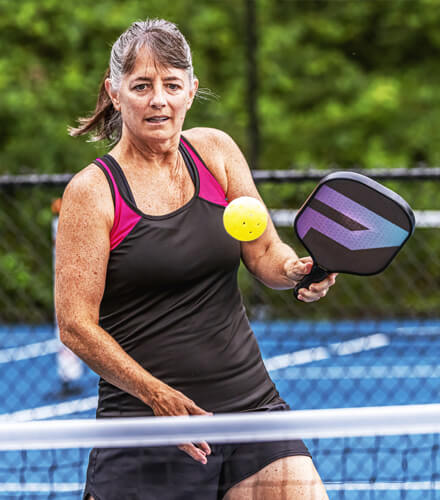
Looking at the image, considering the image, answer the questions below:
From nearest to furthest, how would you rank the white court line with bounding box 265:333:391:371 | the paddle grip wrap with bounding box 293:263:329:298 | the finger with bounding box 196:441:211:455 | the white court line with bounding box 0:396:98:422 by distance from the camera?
1. the finger with bounding box 196:441:211:455
2. the paddle grip wrap with bounding box 293:263:329:298
3. the white court line with bounding box 0:396:98:422
4. the white court line with bounding box 265:333:391:371

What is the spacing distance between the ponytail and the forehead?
245mm

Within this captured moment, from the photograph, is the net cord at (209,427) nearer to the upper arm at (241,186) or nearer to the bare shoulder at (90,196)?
the bare shoulder at (90,196)

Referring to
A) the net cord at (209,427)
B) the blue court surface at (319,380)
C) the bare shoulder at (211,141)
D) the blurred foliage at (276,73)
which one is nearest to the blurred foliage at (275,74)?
the blurred foliage at (276,73)

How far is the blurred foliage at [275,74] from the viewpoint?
11.5 metres

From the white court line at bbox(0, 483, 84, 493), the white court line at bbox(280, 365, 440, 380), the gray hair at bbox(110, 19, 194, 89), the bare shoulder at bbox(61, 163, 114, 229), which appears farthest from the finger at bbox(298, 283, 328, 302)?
the white court line at bbox(280, 365, 440, 380)

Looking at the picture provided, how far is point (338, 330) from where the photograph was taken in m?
7.82

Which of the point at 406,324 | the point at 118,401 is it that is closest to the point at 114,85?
the point at 118,401

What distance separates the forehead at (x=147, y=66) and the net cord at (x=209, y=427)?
83cm

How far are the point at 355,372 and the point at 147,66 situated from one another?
16.9 ft

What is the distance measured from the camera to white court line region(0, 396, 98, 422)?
553 centimetres

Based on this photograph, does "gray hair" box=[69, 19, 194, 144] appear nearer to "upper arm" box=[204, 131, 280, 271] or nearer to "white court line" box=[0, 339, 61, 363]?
"upper arm" box=[204, 131, 280, 271]

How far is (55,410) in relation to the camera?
5707mm

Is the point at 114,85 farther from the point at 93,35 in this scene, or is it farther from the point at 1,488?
the point at 93,35

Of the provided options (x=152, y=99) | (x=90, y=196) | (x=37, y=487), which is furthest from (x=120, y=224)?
(x=37, y=487)
